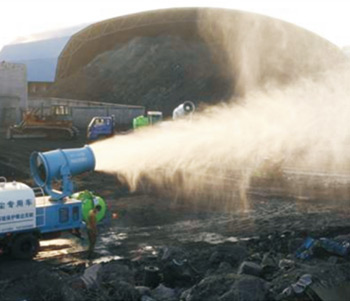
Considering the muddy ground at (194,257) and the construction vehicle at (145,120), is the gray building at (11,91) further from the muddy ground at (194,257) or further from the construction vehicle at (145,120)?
the muddy ground at (194,257)

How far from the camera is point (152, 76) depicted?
74.9 m

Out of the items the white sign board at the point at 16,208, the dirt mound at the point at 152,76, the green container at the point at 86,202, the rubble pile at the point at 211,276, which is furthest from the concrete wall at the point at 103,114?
the rubble pile at the point at 211,276

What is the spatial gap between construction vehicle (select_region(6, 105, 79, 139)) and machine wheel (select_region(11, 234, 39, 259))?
101ft

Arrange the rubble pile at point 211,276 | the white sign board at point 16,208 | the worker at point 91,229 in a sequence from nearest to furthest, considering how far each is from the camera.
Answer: the rubble pile at point 211,276, the white sign board at point 16,208, the worker at point 91,229

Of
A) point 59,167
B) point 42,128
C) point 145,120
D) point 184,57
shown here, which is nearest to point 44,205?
point 59,167

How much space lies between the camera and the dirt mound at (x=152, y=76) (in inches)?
2707

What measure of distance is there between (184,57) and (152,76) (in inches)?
248

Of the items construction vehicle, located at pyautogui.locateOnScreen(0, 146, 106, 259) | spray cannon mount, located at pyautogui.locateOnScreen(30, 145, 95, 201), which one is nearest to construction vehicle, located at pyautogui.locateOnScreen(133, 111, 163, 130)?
construction vehicle, located at pyautogui.locateOnScreen(0, 146, 106, 259)

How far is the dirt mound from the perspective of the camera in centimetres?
6875

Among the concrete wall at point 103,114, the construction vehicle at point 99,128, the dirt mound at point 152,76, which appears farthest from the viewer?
the dirt mound at point 152,76

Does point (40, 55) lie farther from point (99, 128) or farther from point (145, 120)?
point (99, 128)

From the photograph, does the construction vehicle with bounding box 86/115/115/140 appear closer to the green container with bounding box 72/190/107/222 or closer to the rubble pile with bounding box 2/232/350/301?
the green container with bounding box 72/190/107/222

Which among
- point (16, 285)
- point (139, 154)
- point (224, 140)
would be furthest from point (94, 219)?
point (224, 140)

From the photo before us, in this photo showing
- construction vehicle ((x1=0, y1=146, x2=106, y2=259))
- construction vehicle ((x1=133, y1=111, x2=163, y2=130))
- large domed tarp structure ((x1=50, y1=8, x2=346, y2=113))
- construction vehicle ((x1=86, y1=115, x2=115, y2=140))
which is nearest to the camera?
construction vehicle ((x1=0, y1=146, x2=106, y2=259))
